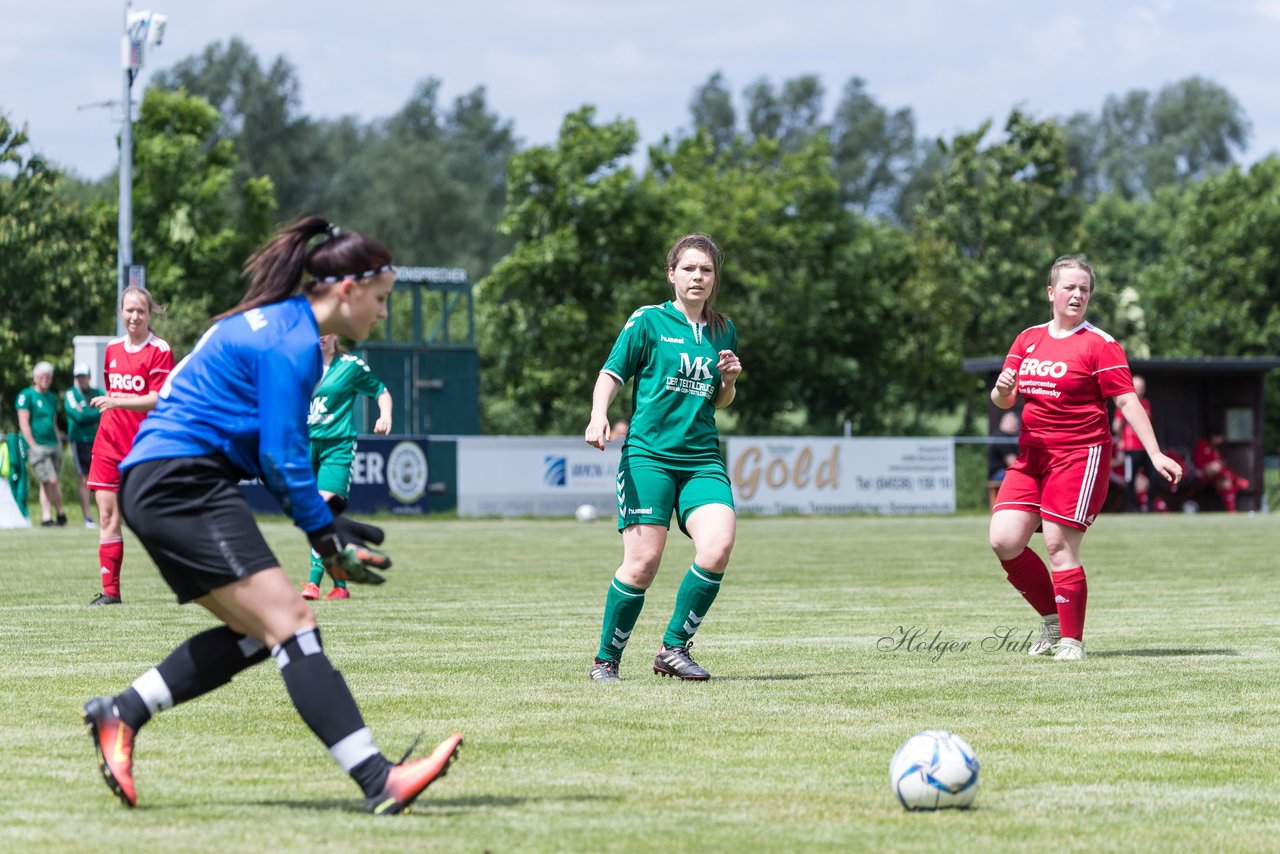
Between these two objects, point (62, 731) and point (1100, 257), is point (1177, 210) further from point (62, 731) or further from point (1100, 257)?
point (62, 731)

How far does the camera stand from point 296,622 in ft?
16.3

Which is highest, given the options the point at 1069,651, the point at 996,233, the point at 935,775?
the point at 996,233

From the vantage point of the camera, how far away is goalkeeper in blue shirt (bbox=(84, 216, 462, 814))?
16.1 feet

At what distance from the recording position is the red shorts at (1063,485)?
8.97m

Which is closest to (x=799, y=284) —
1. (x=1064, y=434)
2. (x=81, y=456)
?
(x=81, y=456)

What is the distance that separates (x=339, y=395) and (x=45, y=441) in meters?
13.2

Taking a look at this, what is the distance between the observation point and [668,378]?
7984 millimetres

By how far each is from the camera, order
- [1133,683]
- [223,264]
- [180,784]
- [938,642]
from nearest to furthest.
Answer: [180,784]
[1133,683]
[938,642]
[223,264]

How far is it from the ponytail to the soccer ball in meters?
2.10

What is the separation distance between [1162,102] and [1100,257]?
48.0 metres

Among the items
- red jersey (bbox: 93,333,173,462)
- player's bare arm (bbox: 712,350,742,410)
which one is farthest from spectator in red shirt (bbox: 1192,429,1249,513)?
player's bare arm (bbox: 712,350,742,410)

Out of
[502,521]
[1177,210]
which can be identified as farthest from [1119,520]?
[1177,210]
